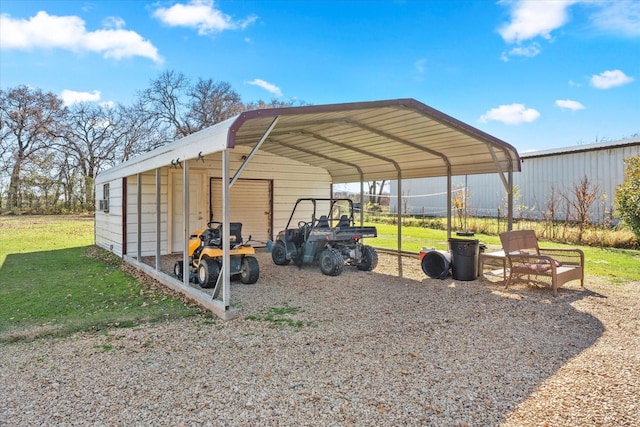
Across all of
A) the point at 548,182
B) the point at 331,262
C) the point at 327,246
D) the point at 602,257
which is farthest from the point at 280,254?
the point at 548,182

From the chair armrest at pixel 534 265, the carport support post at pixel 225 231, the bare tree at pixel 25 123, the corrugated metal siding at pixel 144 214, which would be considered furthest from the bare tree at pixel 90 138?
the chair armrest at pixel 534 265

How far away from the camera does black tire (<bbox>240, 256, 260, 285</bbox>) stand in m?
6.36

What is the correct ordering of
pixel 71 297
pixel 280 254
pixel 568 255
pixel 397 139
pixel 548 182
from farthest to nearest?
pixel 548 182 → pixel 280 254 → pixel 397 139 → pixel 568 255 → pixel 71 297

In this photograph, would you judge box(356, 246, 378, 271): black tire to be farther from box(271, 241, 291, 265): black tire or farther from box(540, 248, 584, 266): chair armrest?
box(540, 248, 584, 266): chair armrest

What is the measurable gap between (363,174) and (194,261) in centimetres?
581

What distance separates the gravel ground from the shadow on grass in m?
0.40

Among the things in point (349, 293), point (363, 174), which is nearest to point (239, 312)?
point (349, 293)

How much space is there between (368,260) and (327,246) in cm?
85

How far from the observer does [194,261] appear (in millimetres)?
6469

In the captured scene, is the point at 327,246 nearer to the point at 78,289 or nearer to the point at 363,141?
the point at 363,141

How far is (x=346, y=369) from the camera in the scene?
320 cm

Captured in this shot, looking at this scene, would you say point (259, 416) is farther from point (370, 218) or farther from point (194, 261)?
point (370, 218)

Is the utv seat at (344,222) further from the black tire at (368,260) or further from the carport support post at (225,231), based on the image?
the carport support post at (225,231)

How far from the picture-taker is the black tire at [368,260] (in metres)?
7.69
